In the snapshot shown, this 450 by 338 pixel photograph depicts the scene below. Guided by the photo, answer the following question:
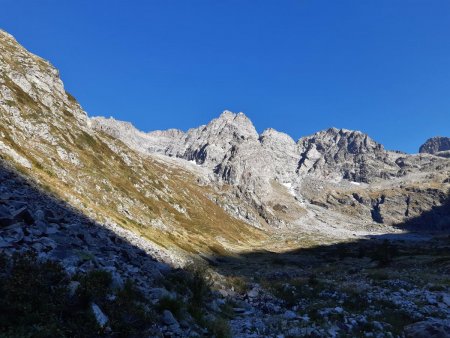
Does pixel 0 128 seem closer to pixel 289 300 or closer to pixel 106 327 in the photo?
pixel 289 300

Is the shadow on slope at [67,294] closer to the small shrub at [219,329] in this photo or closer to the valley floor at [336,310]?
the small shrub at [219,329]

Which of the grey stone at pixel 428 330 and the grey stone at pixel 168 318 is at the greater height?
the grey stone at pixel 428 330

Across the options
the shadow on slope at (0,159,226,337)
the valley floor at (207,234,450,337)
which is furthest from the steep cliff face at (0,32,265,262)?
the shadow on slope at (0,159,226,337)

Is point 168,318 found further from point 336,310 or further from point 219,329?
point 336,310

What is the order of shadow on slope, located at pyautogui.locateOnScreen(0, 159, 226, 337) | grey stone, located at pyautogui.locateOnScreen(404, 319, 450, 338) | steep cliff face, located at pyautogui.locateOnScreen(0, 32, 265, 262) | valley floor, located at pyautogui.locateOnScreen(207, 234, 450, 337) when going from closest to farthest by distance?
shadow on slope, located at pyautogui.locateOnScreen(0, 159, 226, 337) → grey stone, located at pyautogui.locateOnScreen(404, 319, 450, 338) → valley floor, located at pyautogui.locateOnScreen(207, 234, 450, 337) → steep cliff face, located at pyautogui.locateOnScreen(0, 32, 265, 262)

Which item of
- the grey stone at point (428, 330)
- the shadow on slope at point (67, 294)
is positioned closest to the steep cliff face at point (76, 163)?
the shadow on slope at point (67, 294)

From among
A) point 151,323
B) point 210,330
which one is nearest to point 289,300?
point 210,330

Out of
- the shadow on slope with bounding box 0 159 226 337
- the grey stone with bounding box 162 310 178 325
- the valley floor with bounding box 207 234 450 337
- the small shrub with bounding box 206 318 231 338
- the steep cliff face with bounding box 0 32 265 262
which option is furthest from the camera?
the steep cliff face with bounding box 0 32 265 262

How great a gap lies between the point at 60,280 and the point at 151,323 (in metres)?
3.42

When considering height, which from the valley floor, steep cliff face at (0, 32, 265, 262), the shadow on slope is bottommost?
the shadow on slope

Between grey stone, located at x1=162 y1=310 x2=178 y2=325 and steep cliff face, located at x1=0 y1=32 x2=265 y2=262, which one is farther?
steep cliff face, located at x1=0 y1=32 x2=265 y2=262

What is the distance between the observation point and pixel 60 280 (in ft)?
39.0

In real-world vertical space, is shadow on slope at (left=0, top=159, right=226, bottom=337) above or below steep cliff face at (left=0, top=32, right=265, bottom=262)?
below

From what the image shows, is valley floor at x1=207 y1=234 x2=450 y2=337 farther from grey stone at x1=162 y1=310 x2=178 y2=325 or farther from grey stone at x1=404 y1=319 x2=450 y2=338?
grey stone at x1=162 y1=310 x2=178 y2=325
